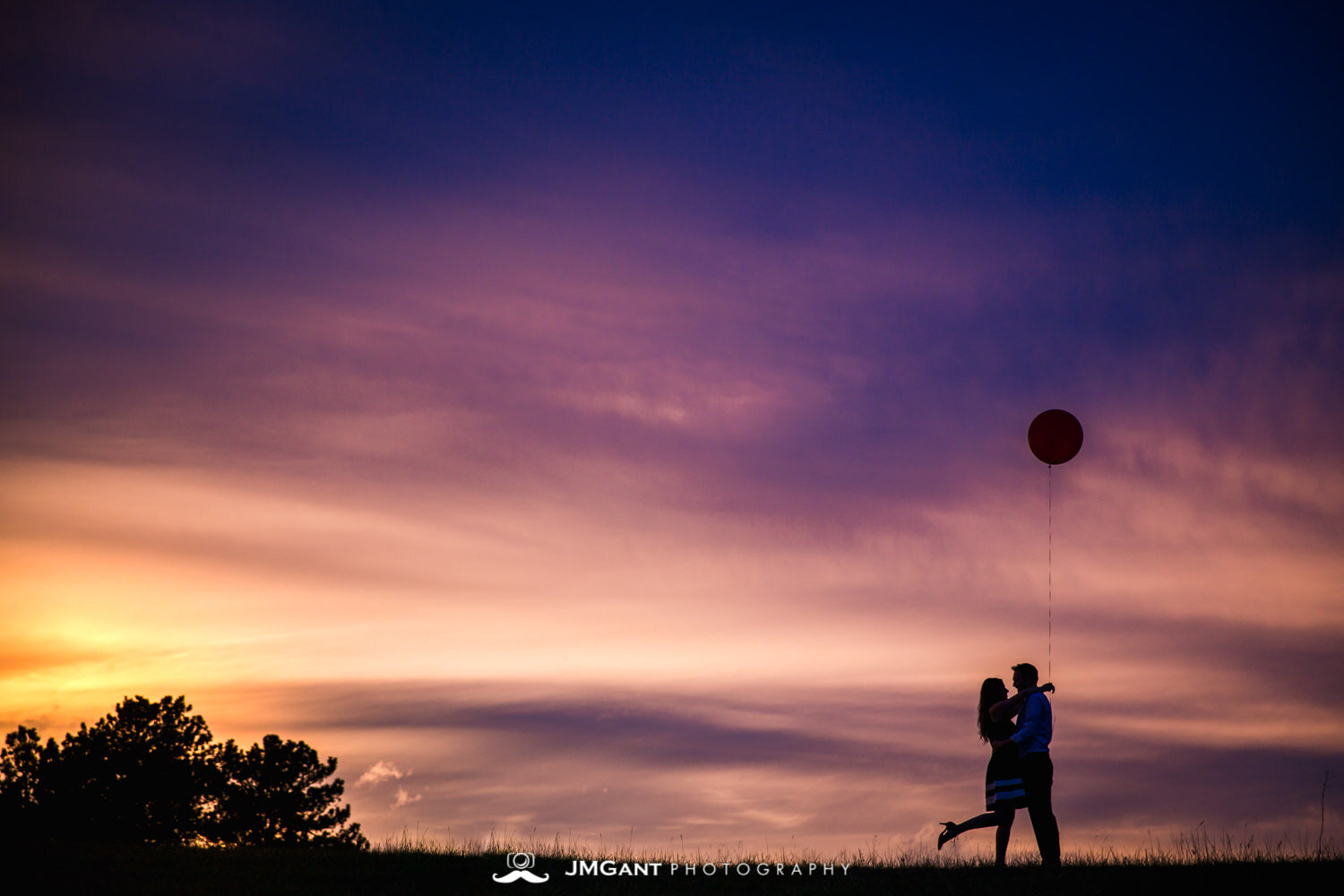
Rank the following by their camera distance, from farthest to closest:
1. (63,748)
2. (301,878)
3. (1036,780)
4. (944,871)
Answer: (63,748) → (301,878) → (944,871) → (1036,780)

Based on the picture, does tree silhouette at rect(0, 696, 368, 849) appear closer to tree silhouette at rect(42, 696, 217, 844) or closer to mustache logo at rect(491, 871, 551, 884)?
tree silhouette at rect(42, 696, 217, 844)

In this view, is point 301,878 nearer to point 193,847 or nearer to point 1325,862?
point 193,847

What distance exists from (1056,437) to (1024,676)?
4.34m

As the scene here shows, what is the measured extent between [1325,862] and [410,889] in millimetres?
12261

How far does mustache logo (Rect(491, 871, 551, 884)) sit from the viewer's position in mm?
14109

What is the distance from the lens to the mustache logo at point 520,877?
14.1m

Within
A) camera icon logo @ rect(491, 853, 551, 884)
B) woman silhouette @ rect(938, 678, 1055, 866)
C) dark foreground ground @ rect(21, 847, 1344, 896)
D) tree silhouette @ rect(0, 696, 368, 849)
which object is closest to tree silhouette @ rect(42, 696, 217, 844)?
tree silhouette @ rect(0, 696, 368, 849)

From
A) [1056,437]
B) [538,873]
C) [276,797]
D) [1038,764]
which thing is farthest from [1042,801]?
[276,797]

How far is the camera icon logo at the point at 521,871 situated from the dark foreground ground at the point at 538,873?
0.10 m

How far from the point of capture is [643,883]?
13805mm

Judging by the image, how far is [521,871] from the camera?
14.4 meters

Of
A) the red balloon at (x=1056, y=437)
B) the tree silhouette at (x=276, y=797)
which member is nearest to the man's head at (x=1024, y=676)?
the red balloon at (x=1056, y=437)

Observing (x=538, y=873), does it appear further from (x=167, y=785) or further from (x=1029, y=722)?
(x=167, y=785)

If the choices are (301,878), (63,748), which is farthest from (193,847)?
(63,748)
